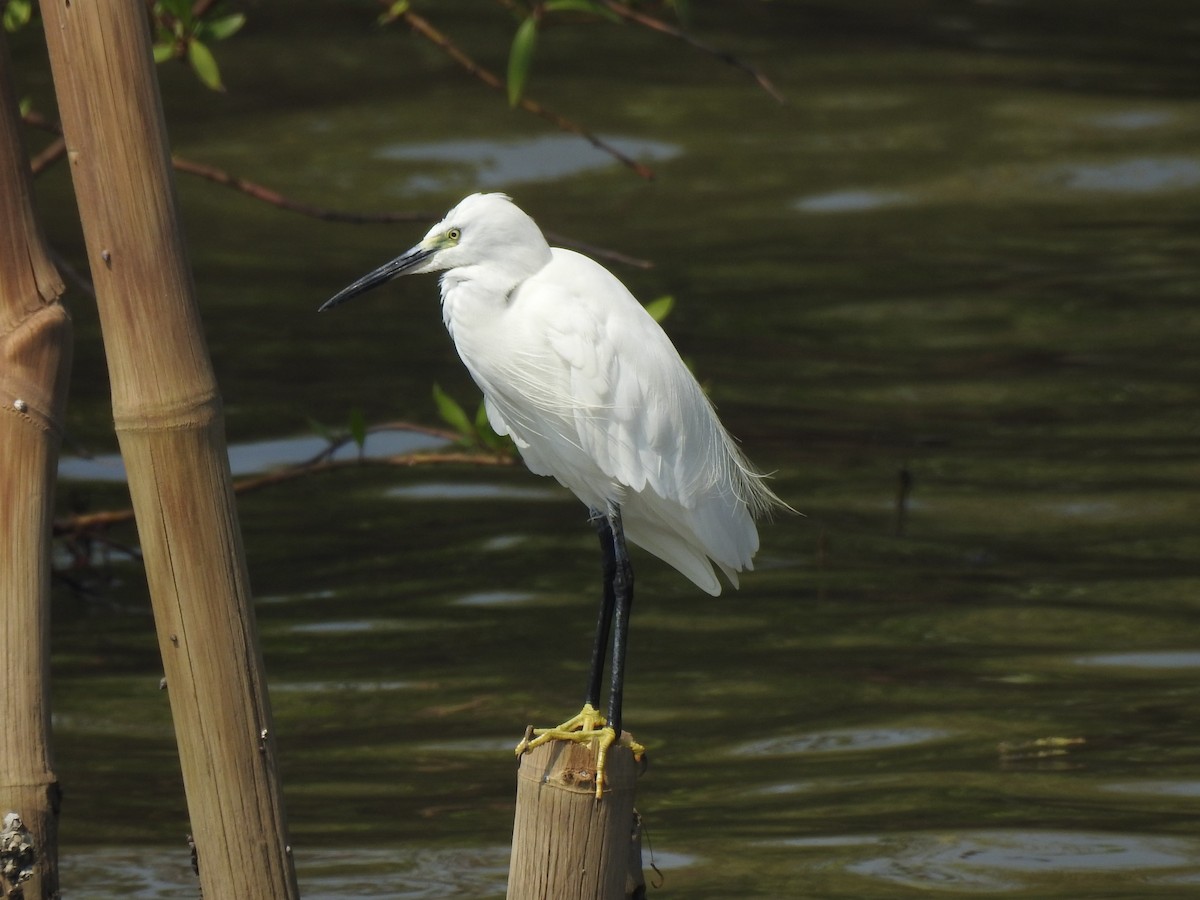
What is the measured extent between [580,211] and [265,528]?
363cm

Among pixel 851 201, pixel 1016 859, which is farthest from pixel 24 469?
pixel 851 201

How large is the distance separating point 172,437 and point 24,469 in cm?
36

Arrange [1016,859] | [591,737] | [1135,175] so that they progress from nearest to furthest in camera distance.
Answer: [591,737] → [1016,859] → [1135,175]

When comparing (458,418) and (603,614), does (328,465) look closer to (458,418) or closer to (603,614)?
(458,418)

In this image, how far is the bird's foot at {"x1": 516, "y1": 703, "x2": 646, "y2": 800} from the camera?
98.9 inches

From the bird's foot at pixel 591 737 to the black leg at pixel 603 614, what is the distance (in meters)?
0.11

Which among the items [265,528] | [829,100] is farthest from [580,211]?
[265,528]

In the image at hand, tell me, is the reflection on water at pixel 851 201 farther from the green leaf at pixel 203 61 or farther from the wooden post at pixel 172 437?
the wooden post at pixel 172 437

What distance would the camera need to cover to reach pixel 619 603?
3.00 meters

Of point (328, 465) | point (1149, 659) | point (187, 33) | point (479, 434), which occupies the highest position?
point (187, 33)

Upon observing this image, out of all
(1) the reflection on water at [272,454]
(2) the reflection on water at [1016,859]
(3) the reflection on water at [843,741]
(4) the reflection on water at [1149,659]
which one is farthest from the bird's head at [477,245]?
(1) the reflection on water at [272,454]

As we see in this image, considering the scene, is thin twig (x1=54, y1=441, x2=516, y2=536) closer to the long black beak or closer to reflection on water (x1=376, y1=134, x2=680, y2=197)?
the long black beak

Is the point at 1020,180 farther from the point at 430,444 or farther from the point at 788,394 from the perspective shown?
the point at 430,444

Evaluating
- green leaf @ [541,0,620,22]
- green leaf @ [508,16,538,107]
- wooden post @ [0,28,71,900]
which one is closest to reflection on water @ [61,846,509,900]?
wooden post @ [0,28,71,900]
